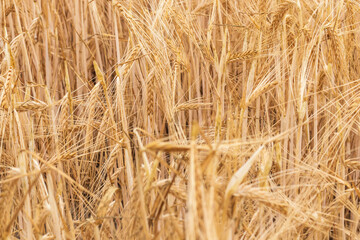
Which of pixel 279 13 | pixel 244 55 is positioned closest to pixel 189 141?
pixel 244 55

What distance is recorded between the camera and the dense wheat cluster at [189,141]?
2.42ft

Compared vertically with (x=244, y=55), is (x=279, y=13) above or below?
above

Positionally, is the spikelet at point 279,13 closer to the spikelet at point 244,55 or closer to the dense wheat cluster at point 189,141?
the dense wheat cluster at point 189,141

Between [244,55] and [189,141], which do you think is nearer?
[189,141]

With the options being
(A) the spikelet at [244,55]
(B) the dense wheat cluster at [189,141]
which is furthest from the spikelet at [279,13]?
(A) the spikelet at [244,55]

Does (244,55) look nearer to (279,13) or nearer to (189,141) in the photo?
(279,13)

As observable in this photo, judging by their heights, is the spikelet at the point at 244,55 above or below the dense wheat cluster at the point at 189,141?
above

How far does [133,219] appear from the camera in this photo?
2.64ft

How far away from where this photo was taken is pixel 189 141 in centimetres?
94

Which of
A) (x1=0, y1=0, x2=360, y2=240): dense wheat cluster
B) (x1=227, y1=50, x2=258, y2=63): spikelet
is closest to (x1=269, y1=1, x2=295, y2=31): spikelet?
(x1=0, y1=0, x2=360, y2=240): dense wheat cluster

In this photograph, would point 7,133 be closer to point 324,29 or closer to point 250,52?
point 250,52

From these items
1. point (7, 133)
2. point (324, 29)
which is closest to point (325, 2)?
point (324, 29)

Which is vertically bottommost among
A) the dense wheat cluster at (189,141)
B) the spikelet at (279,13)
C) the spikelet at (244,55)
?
the dense wheat cluster at (189,141)

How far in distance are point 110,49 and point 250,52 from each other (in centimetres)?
77
